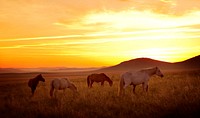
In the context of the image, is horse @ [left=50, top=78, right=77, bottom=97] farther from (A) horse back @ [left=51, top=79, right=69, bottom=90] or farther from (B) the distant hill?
(B) the distant hill

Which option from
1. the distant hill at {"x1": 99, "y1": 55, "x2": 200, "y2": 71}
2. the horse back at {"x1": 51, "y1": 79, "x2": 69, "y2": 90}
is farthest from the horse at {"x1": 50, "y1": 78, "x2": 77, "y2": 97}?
the distant hill at {"x1": 99, "y1": 55, "x2": 200, "y2": 71}

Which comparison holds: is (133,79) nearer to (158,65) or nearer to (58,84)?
(58,84)

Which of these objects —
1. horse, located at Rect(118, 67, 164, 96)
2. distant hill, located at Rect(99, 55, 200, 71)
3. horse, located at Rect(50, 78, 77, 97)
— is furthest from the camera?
distant hill, located at Rect(99, 55, 200, 71)

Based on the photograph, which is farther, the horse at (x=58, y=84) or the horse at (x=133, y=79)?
the horse at (x=58, y=84)

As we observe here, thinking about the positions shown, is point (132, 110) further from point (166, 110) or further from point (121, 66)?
point (121, 66)

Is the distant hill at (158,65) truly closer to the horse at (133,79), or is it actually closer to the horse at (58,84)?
the horse at (133,79)

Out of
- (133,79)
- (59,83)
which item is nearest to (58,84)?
(59,83)

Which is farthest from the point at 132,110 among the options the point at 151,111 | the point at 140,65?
the point at 140,65

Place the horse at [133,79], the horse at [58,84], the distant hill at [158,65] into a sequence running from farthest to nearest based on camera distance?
the distant hill at [158,65] → the horse at [58,84] → the horse at [133,79]

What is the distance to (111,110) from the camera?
10570 millimetres

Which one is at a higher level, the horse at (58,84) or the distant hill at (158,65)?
the distant hill at (158,65)

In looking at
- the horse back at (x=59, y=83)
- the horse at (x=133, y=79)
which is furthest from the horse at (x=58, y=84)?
the horse at (x=133, y=79)

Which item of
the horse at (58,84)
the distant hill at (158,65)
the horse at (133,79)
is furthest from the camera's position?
the distant hill at (158,65)

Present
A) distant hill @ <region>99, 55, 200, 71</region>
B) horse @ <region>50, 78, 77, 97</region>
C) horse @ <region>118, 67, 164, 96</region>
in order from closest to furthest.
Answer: horse @ <region>118, 67, 164, 96</region>, horse @ <region>50, 78, 77, 97</region>, distant hill @ <region>99, 55, 200, 71</region>
